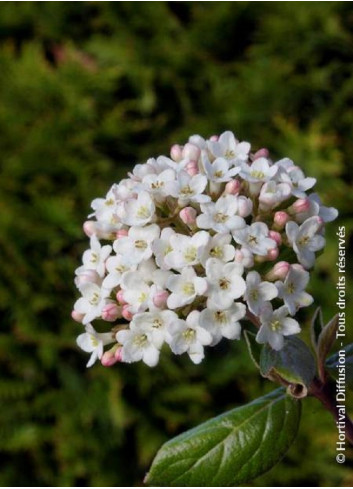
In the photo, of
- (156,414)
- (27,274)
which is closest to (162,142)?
(27,274)

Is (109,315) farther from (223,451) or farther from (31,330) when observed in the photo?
(31,330)

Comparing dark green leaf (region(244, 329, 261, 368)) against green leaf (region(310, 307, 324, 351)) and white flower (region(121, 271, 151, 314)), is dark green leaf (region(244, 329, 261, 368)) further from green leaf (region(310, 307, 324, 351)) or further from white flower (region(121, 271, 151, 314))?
white flower (region(121, 271, 151, 314))

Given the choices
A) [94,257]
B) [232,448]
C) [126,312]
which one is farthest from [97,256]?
[232,448]

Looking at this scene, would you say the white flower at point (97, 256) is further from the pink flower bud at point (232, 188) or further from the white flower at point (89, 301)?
the pink flower bud at point (232, 188)

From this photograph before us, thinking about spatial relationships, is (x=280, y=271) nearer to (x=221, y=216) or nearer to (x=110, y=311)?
(x=221, y=216)

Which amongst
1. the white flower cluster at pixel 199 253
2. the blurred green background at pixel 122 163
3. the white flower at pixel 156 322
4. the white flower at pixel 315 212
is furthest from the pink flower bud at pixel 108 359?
the blurred green background at pixel 122 163

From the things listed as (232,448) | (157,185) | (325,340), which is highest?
(157,185)
